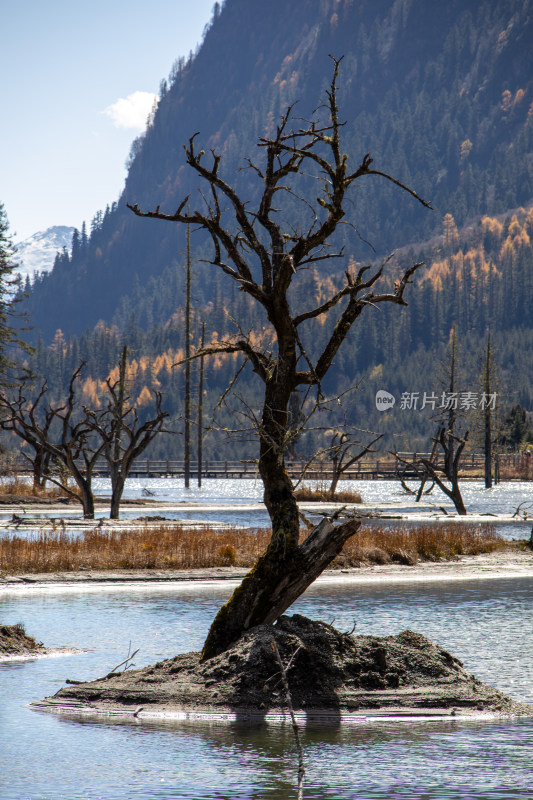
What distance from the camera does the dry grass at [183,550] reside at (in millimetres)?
23719

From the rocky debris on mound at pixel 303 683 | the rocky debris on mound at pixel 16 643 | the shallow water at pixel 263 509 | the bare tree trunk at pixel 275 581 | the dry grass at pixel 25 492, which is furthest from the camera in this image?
the dry grass at pixel 25 492

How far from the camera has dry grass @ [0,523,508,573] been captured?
23.7 metres

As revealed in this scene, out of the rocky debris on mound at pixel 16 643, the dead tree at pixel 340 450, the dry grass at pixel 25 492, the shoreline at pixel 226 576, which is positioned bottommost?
the shoreline at pixel 226 576

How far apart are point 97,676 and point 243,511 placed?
4146 centimetres

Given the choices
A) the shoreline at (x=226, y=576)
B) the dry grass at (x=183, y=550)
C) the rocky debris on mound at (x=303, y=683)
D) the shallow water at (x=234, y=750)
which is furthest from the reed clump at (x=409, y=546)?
the rocky debris on mound at (x=303, y=683)

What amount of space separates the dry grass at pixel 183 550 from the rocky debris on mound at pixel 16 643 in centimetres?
846

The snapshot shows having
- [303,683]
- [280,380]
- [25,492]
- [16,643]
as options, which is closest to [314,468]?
[25,492]

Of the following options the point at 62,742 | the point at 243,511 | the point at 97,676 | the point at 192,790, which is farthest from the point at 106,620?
the point at 243,511

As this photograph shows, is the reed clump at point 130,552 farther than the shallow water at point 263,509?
No

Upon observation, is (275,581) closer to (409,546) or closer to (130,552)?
(130,552)

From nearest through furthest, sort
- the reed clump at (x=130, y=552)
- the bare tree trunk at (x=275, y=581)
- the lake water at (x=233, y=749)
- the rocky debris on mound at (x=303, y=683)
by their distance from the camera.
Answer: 1. the lake water at (x=233, y=749)
2. the rocky debris on mound at (x=303, y=683)
3. the bare tree trunk at (x=275, y=581)
4. the reed clump at (x=130, y=552)

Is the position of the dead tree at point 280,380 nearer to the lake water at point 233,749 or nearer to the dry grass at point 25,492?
the lake water at point 233,749

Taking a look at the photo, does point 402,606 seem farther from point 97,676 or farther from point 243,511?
point 243,511

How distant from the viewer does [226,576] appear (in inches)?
934
